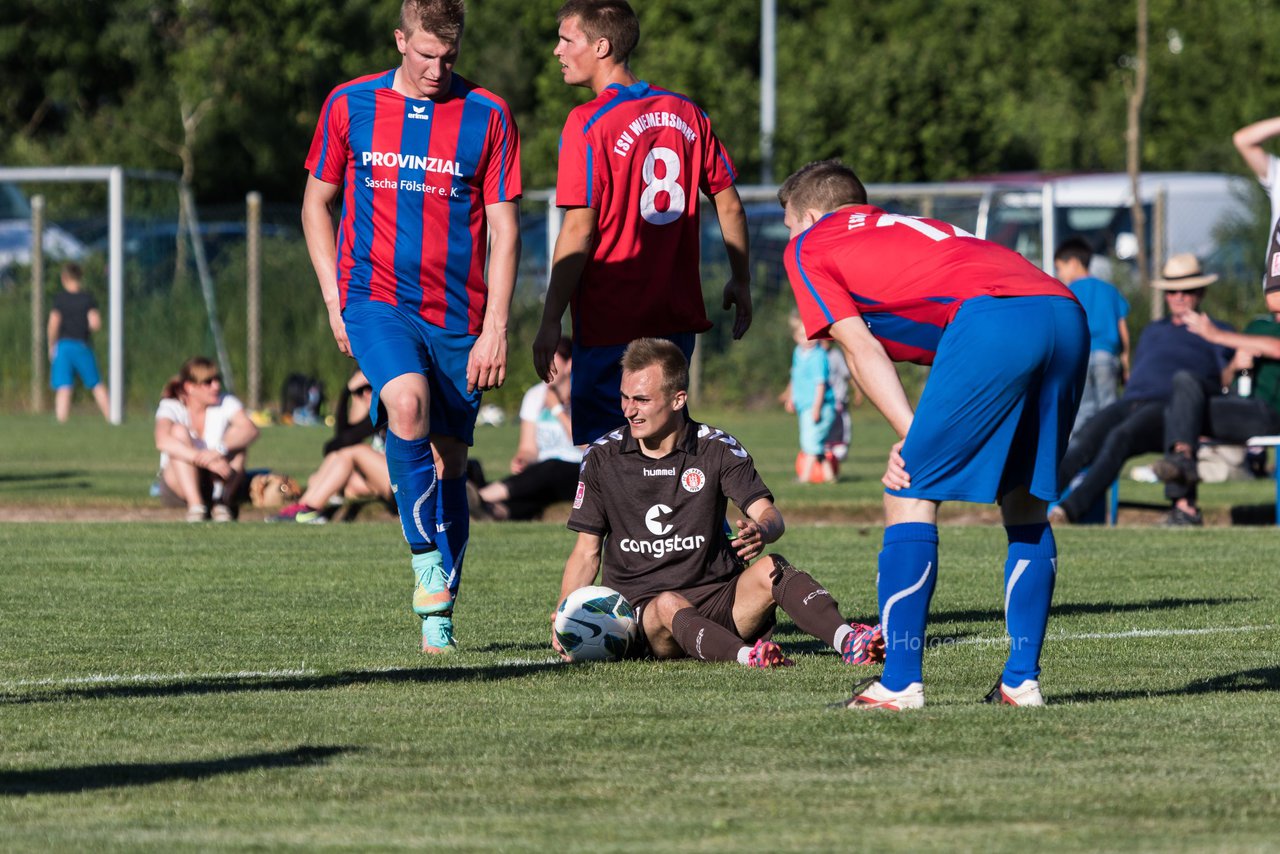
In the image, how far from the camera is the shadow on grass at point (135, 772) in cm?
500

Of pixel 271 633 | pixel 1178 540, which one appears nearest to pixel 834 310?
pixel 271 633

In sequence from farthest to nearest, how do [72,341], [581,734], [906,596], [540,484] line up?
[72,341], [540,484], [906,596], [581,734]

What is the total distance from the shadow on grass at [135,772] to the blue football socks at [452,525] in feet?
7.76

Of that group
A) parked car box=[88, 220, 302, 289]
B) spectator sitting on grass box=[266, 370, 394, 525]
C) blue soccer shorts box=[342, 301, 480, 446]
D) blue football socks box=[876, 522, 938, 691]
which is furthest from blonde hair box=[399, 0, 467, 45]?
parked car box=[88, 220, 302, 289]

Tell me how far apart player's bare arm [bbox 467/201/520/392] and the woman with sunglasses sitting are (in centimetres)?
672

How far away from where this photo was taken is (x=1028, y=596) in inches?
241

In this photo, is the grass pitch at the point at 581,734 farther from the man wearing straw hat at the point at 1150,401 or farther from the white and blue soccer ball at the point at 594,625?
the man wearing straw hat at the point at 1150,401

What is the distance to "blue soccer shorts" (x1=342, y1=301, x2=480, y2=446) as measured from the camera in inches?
298

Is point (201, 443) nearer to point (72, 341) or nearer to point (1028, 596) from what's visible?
point (1028, 596)

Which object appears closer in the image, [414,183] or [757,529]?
[757,529]

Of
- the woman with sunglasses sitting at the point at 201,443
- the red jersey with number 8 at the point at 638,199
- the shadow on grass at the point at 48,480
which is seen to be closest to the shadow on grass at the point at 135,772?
the red jersey with number 8 at the point at 638,199

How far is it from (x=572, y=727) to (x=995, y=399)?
4.73ft

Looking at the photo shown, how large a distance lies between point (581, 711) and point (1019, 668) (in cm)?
124

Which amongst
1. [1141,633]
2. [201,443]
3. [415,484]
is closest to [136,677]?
[415,484]
